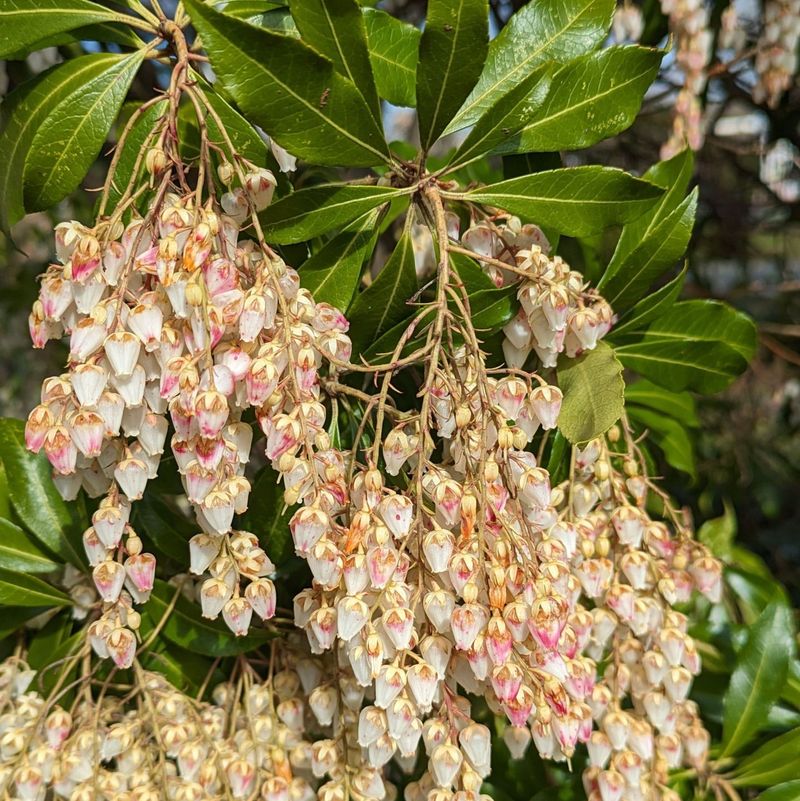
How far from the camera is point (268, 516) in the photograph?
1036 millimetres

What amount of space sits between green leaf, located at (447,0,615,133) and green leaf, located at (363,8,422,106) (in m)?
0.11

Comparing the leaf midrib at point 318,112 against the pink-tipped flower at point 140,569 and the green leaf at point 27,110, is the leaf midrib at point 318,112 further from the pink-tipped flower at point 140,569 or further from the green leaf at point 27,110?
the pink-tipped flower at point 140,569

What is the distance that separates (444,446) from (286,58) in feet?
1.40

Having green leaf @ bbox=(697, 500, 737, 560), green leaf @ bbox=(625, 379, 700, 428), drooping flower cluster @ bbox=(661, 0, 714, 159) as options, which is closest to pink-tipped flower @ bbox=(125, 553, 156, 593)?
green leaf @ bbox=(625, 379, 700, 428)

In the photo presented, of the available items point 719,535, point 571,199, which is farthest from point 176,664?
point 719,535

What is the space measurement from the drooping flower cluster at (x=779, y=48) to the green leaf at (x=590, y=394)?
6.37ft

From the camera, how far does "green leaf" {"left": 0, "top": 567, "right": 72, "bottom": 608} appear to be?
3.62 feet

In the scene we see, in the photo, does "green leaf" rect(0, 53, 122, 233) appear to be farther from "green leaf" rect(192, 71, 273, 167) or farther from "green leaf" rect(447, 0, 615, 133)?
"green leaf" rect(447, 0, 615, 133)

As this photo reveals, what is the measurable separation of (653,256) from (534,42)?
324mm

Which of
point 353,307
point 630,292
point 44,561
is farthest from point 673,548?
point 44,561

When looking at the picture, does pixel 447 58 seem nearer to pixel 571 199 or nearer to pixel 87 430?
pixel 571 199

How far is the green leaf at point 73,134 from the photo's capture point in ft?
3.25

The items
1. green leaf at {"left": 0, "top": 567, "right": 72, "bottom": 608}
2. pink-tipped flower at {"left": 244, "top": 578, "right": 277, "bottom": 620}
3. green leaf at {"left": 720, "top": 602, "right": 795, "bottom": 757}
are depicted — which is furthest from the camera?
green leaf at {"left": 720, "top": 602, "right": 795, "bottom": 757}

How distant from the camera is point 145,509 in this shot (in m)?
1.18
